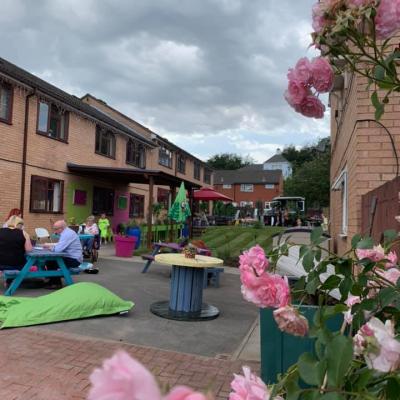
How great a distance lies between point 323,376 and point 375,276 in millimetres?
669

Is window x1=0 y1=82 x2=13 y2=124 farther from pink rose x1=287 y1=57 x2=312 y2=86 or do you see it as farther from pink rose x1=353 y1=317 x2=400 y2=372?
pink rose x1=353 y1=317 x2=400 y2=372

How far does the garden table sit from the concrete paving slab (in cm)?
19

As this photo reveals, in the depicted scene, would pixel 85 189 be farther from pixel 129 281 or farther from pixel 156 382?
pixel 156 382

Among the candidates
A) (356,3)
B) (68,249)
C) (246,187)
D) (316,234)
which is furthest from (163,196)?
(246,187)

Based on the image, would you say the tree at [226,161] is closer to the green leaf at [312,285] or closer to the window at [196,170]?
the window at [196,170]

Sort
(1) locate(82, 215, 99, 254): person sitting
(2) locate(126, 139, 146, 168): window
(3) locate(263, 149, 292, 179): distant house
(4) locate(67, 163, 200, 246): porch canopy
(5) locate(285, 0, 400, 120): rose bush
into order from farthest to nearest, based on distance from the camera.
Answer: (3) locate(263, 149, 292, 179): distant house, (2) locate(126, 139, 146, 168): window, (4) locate(67, 163, 200, 246): porch canopy, (1) locate(82, 215, 99, 254): person sitting, (5) locate(285, 0, 400, 120): rose bush

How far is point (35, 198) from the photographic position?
15.9 meters

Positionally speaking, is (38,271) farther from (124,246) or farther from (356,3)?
(356,3)

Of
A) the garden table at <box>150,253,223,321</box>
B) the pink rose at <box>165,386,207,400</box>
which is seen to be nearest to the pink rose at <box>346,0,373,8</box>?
the pink rose at <box>165,386,207,400</box>

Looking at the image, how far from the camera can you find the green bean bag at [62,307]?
5.80m

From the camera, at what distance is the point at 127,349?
5.00 metres

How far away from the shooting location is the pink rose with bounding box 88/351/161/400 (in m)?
0.59

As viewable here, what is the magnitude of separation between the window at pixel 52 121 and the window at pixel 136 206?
760 cm

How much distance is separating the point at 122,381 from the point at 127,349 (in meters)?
4.70
